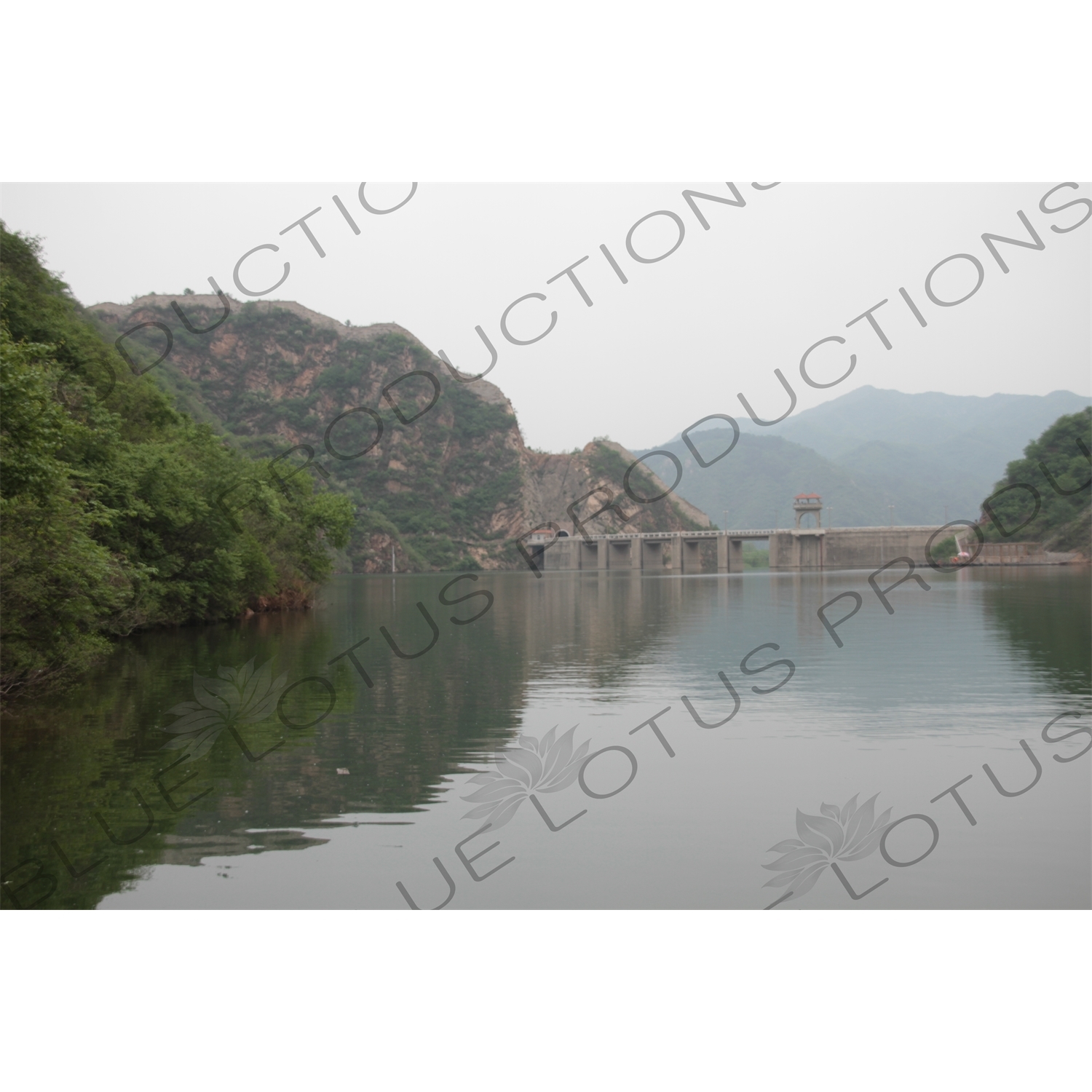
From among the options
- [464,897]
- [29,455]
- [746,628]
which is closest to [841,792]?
[464,897]

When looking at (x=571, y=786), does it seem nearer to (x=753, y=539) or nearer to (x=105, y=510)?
(x=105, y=510)

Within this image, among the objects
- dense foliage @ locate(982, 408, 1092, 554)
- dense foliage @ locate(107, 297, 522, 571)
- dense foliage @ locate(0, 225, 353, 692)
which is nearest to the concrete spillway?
dense foliage @ locate(982, 408, 1092, 554)

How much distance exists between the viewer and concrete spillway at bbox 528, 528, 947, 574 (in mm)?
121812

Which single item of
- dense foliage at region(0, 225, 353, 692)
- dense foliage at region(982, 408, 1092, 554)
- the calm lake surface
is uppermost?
dense foliage at region(0, 225, 353, 692)

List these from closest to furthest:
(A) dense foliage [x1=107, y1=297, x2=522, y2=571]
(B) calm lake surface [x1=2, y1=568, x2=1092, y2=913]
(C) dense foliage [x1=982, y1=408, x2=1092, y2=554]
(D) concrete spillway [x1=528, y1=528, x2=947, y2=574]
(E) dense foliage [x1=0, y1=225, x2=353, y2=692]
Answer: (B) calm lake surface [x1=2, y1=568, x2=1092, y2=913]
(E) dense foliage [x1=0, y1=225, x2=353, y2=692]
(C) dense foliage [x1=982, y1=408, x2=1092, y2=554]
(D) concrete spillway [x1=528, y1=528, x2=947, y2=574]
(A) dense foliage [x1=107, y1=297, x2=522, y2=571]

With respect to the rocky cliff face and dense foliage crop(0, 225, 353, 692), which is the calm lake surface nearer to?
dense foliage crop(0, 225, 353, 692)

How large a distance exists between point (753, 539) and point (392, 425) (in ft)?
218

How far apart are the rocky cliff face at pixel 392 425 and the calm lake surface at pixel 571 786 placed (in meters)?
124

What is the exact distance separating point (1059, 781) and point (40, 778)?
36.4 feet

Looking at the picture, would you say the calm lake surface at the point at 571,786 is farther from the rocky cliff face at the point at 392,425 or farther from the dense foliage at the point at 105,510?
the rocky cliff face at the point at 392,425

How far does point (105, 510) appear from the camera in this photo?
1825cm

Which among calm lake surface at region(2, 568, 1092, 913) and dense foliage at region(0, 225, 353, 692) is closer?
calm lake surface at region(2, 568, 1092, 913)

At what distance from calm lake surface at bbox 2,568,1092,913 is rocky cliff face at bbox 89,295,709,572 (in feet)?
408

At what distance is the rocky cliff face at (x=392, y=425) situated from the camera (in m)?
155
